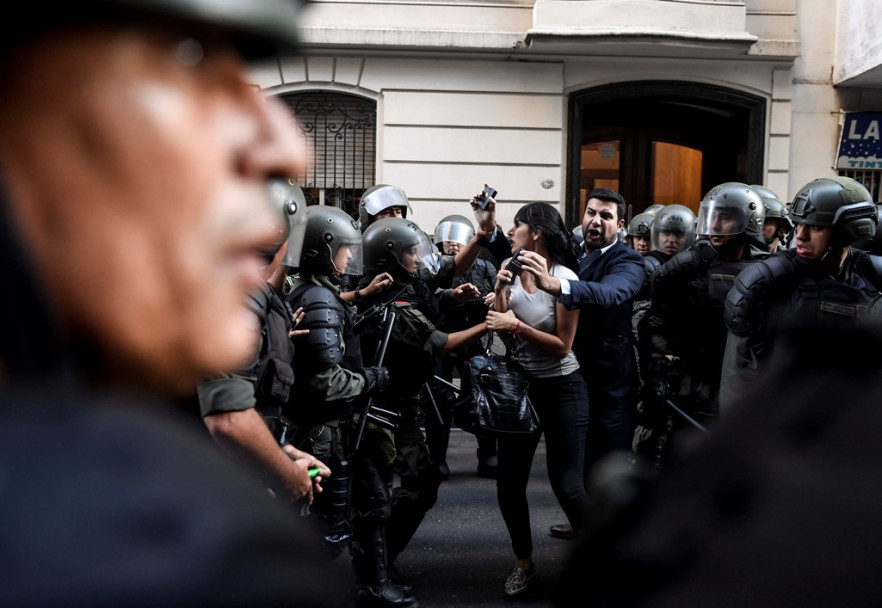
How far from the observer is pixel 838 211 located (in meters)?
4.67

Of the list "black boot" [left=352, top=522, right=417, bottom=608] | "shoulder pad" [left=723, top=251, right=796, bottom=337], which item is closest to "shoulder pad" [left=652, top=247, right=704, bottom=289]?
"shoulder pad" [left=723, top=251, right=796, bottom=337]

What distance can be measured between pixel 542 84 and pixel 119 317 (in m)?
12.8

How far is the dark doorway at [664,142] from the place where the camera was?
1341cm

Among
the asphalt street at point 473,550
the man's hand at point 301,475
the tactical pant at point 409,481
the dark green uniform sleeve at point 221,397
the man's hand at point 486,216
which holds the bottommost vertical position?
the asphalt street at point 473,550

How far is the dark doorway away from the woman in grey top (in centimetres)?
858

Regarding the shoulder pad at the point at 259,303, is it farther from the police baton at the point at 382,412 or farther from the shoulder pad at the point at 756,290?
the shoulder pad at the point at 756,290

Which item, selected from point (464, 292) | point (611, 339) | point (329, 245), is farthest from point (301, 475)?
point (464, 292)

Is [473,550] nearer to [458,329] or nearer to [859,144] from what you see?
[458,329]

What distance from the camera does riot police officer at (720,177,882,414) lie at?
4.54m

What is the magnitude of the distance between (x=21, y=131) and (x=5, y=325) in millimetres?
96

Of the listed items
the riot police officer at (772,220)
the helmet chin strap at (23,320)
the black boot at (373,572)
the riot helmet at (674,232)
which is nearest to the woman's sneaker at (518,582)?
the black boot at (373,572)

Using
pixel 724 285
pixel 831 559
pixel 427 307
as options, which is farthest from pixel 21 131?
pixel 724 285

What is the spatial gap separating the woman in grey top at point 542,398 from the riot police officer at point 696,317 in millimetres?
994

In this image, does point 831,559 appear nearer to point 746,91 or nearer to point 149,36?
point 149,36
